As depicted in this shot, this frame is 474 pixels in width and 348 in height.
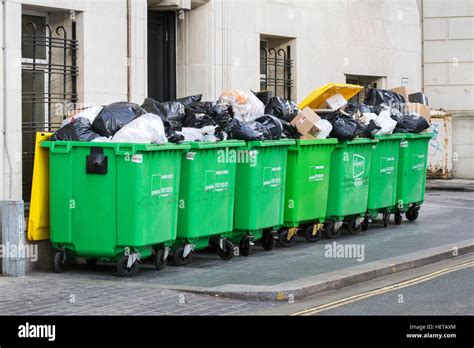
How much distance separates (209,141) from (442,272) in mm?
3195

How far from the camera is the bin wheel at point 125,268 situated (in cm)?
1152

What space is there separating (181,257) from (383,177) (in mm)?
4834

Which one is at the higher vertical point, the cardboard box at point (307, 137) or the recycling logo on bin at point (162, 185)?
the cardboard box at point (307, 137)

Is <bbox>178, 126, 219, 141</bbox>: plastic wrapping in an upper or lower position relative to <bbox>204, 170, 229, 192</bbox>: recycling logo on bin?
upper

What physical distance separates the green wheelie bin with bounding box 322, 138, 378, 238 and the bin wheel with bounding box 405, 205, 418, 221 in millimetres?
1920

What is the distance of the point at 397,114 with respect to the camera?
664 inches

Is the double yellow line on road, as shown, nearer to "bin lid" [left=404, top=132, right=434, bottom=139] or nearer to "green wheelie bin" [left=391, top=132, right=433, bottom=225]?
"green wheelie bin" [left=391, top=132, right=433, bottom=225]

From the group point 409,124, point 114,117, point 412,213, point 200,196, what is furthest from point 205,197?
point 412,213

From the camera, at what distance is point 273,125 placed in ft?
44.5

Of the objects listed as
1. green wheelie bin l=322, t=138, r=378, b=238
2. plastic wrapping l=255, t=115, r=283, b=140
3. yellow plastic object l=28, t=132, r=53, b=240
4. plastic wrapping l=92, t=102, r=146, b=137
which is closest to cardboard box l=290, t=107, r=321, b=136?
plastic wrapping l=255, t=115, r=283, b=140

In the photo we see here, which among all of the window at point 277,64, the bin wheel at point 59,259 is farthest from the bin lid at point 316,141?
the window at point 277,64

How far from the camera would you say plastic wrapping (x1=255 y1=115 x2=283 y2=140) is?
44.4ft

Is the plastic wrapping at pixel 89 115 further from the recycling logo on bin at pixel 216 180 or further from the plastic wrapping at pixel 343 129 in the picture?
the plastic wrapping at pixel 343 129

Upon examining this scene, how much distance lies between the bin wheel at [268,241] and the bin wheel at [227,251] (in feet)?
3.10
